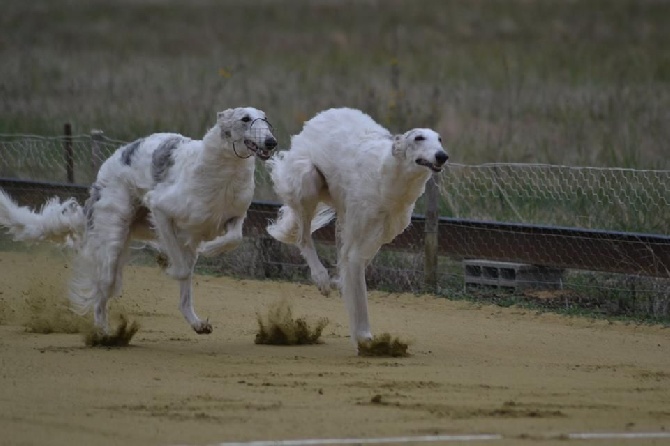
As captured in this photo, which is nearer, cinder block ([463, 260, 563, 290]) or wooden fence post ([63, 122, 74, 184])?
cinder block ([463, 260, 563, 290])

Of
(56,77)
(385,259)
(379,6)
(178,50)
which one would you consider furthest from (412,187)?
(379,6)

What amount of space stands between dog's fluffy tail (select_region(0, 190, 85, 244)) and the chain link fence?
12.5ft

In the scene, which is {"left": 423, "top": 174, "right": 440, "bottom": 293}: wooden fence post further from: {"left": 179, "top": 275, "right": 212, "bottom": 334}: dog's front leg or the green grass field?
{"left": 179, "top": 275, "right": 212, "bottom": 334}: dog's front leg

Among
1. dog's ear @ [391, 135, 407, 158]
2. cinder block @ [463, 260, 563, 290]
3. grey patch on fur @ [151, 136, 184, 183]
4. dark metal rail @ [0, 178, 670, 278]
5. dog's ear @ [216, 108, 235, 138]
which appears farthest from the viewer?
cinder block @ [463, 260, 563, 290]

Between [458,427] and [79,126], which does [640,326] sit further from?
[79,126]

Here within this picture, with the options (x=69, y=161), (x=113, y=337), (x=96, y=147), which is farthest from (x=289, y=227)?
(x=69, y=161)

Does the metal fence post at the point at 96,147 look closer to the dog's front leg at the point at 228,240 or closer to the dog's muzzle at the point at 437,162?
the dog's front leg at the point at 228,240


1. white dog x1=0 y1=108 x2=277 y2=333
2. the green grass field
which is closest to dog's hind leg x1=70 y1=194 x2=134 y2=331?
white dog x1=0 y1=108 x2=277 y2=333

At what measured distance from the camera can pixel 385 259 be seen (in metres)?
14.5

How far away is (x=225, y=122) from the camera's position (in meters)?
10.2

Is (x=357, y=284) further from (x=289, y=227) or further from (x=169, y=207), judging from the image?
(x=169, y=207)

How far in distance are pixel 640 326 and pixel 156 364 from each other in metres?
4.34

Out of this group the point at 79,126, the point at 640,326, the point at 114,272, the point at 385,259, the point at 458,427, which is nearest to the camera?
the point at 458,427

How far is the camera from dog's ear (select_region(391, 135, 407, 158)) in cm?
Result: 984
